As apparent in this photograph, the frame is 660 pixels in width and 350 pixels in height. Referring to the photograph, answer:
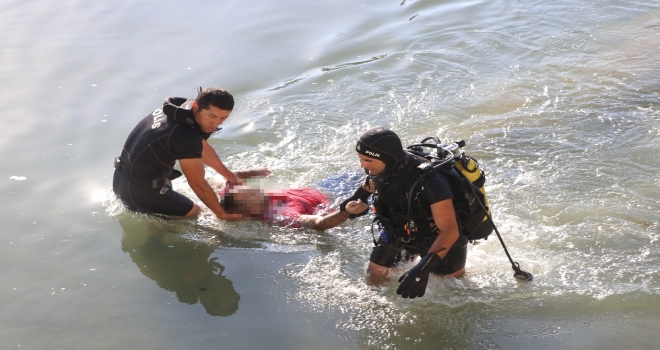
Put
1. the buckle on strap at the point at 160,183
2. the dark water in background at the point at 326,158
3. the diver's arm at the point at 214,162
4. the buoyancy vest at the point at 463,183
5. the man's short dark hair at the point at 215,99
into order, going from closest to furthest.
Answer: the buoyancy vest at the point at 463,183
the dark water in background at the point at 326,158
the man's short dark hair at the point at 215,99
the buckle on strap at the point at 160,183
the diver's arm at the point at 214,162

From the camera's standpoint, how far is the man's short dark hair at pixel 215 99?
16.6 feet

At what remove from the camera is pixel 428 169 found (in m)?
4.22

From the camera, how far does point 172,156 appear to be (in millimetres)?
5434

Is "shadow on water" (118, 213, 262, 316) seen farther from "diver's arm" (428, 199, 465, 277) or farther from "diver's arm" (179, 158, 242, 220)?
"diver's arm" (428, 199, 465, 277)

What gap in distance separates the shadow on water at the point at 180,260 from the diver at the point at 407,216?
113cm

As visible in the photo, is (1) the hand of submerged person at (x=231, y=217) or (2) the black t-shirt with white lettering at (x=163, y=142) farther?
(1) the hand of submerged person at (x=231, y=217)

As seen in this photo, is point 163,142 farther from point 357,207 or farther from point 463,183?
point 463,183

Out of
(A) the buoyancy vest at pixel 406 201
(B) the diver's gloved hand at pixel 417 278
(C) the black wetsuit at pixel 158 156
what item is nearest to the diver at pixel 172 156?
(C) the black wetsuit at pixel 158 156

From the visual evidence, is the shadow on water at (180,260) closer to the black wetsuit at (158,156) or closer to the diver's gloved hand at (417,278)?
the black wetsuit at (158,156)

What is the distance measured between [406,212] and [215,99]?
5.50ft

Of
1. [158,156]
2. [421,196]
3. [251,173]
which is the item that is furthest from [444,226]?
[158,156]

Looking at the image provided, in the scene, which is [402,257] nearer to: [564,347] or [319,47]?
[564,347]

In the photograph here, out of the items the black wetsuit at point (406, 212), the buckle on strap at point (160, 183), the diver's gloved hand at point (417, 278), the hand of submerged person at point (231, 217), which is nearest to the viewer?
the diver's gloved hand at point (417, 278)

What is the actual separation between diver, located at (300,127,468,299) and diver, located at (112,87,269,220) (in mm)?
1236
